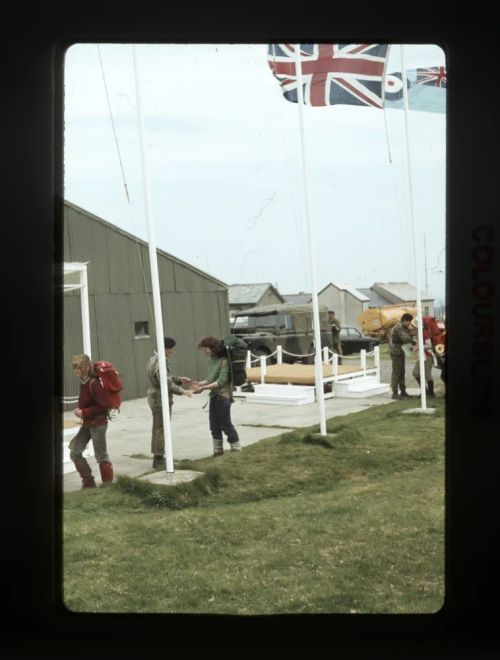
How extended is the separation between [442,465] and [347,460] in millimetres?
279

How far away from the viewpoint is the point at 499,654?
1.87 metres

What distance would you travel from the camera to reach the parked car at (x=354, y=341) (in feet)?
6.93

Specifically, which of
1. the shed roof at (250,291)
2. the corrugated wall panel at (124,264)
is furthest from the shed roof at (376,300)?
the corrugated wall panel at (124,264)

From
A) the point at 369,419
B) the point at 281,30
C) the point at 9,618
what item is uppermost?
the point at 281,30

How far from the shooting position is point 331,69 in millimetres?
1985

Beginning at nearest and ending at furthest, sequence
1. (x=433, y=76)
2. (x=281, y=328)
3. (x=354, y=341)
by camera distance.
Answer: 1. (x=433, y=76)
2. (x=281, y=328)
3. (x=354, y=341)

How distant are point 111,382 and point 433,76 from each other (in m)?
1.20

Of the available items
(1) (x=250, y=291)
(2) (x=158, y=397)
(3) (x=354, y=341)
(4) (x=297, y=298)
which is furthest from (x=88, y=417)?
(3) (x=354, y=341)

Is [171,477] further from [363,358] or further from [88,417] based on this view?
[363,358]

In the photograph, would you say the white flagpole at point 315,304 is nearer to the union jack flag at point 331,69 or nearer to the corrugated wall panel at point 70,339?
the union jack flag at point 331,69

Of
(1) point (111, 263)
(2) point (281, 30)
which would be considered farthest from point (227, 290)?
(2) point (281, 30)

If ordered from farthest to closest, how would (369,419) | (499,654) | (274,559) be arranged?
(369,419) → (274,559) → (499,654)

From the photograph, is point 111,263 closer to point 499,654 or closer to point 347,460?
point 347,460

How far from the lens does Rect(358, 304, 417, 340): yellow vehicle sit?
2064 mm
